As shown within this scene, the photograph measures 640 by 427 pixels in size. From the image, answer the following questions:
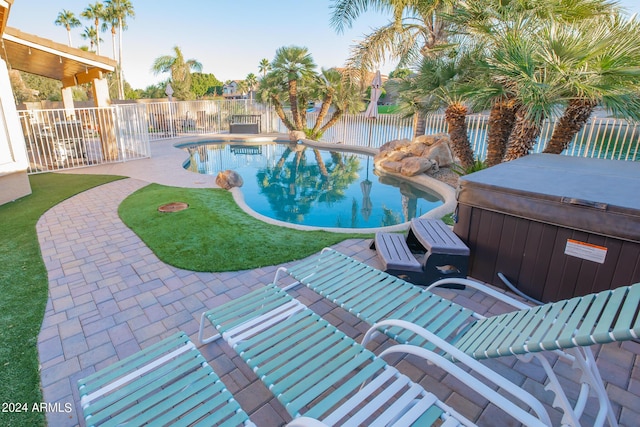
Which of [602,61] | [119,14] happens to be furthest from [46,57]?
[119,14]

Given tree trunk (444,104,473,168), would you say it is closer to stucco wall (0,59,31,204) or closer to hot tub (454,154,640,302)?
hot tub (454,154,640,302)

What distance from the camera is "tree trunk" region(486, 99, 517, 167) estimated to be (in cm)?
647

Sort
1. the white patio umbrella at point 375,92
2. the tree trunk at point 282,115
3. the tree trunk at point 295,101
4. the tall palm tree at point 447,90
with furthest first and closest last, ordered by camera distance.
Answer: the tree trunk at point 282,115
the tree trunk at point 295,101
the white patio umbrella at point 375,92
the tall palm tree at point 447,90

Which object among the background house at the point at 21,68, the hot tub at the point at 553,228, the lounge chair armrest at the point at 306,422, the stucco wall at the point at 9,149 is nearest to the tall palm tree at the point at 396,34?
the hot tub at the point at 553,228

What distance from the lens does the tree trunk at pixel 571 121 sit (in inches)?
211

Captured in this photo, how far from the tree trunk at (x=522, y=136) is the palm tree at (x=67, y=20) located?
45.8 m

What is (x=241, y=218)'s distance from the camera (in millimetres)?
5660

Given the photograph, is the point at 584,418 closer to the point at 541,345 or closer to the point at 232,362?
the point at 541,345

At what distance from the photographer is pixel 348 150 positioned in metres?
14.7

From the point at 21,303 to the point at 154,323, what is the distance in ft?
4.77

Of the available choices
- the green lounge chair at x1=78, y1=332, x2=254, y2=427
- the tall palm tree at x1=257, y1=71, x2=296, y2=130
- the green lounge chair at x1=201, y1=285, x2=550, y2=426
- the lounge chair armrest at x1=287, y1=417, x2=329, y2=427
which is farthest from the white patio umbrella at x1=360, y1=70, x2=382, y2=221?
the tall palm tree at x1=257, y1=71, x2=296, y2=130

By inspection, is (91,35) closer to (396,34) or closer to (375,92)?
(396,34)

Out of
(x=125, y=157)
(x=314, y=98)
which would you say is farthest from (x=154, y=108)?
(x=314, y=98)

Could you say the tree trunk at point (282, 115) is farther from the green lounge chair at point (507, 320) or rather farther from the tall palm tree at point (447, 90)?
the green lounge chair at point (507, 320)
